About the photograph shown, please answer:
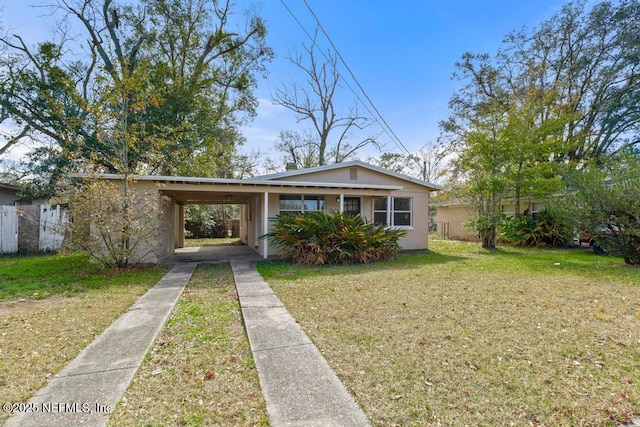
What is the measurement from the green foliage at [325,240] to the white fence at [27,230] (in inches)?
314

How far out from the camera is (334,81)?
23922 millimetres

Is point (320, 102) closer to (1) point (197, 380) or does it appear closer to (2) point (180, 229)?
(2) point (180, 229)

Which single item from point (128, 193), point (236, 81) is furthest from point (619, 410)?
point (236, 81)

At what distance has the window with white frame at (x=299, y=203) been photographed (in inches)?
436

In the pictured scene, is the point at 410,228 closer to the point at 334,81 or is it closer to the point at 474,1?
the point at 474,1

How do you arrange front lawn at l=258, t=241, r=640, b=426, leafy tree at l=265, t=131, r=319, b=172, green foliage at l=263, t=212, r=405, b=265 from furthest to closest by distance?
→ leafy tree at l=265, t=131, r=319, b=172 → green foliage at l=263, t=212, r=405, b=265 → front lawn at l=258, t=241, r=640, b=426

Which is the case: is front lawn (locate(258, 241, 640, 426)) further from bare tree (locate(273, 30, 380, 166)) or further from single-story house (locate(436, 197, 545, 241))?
bare tree (locate(273, 30, 380, 166))

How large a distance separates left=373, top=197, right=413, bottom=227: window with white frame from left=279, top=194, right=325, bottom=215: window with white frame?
2456 mm

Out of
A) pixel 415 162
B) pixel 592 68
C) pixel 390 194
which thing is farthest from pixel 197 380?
pixel 415 162

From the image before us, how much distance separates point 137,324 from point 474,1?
44.3ft

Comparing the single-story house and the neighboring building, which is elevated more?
the neighboring building

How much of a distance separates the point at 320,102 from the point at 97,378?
79.1 ft

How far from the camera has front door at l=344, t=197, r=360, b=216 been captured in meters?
11.8

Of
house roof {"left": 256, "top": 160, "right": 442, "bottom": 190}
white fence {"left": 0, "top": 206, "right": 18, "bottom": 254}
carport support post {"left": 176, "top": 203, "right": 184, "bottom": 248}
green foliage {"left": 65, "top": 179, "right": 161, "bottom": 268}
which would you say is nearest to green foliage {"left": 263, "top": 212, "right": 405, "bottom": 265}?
house roof {"left": 256, "top": 160, "right": 442, "bottom": 190}
